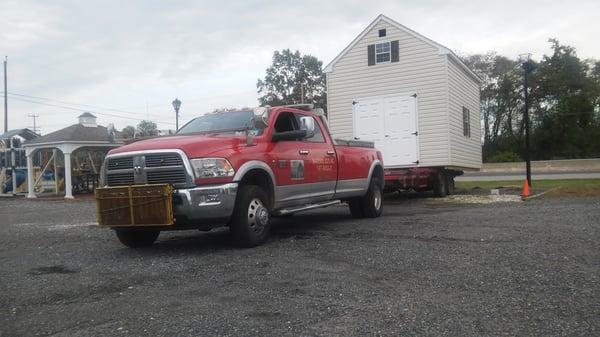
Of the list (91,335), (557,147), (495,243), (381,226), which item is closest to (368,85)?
(381,226)

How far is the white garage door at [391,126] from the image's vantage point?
616 inches

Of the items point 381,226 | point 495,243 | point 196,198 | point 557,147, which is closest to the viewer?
point 196,198

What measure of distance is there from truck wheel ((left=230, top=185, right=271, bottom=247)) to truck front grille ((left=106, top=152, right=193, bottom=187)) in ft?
2.42

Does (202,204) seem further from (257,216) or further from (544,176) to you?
(544,176)

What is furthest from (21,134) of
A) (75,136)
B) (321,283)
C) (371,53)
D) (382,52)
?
(321,283)

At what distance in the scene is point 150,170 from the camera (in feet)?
22.6

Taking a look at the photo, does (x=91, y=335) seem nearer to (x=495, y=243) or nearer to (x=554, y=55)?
(x=495, y=243)

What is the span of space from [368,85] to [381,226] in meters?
7.94


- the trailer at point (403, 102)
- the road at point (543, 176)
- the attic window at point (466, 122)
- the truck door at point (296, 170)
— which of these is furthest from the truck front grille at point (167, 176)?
the road at point (543, 176)

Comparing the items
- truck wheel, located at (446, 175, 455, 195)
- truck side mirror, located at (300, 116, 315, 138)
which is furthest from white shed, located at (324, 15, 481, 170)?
truck side mirror, located at (300, 116, 315, 138)

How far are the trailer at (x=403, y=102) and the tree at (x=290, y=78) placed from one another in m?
41.0

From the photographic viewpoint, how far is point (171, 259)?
6.71 meters

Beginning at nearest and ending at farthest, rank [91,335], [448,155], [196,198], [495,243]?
[91,335]
[196,198]
[495,243]
[448,155]

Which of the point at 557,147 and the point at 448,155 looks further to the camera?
the point at 557,147
